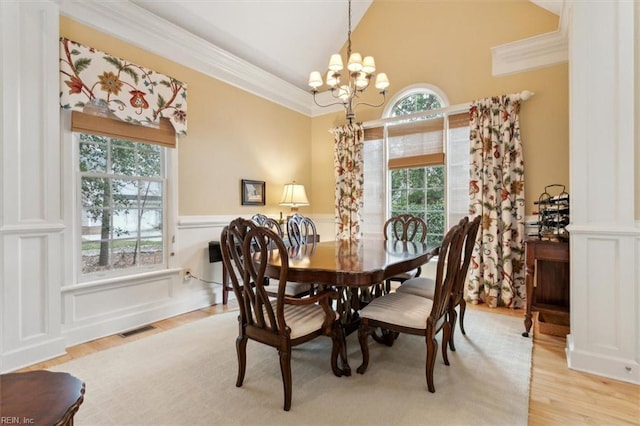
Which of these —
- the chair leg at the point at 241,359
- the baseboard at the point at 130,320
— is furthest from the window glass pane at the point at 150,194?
the chair leg at the point at 241,359

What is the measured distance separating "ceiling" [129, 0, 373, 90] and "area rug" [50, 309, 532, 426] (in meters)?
3.11

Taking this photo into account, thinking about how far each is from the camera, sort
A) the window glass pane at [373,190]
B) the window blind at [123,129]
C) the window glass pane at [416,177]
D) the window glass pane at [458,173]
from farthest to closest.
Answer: the window glass pane at [373,190]
the window glass pane at [416,177]
the window glass pane at [458,173]
the window blind at [123,129]

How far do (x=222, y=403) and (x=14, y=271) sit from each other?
1785mm

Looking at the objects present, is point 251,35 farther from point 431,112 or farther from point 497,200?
point 497,200

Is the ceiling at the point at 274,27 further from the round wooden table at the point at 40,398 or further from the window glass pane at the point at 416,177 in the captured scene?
the round wooden table at the point at 40,398

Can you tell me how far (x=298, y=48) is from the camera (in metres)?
4.44

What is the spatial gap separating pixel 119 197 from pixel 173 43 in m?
1.67

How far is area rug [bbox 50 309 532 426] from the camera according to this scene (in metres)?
1.62

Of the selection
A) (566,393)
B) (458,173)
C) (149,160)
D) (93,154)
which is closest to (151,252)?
(149,160)

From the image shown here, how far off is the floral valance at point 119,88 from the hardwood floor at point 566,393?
200 cm

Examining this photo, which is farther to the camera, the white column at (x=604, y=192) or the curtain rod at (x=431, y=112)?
the curtain rod at (x=431, y=112)

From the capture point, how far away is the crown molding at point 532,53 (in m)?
3.26

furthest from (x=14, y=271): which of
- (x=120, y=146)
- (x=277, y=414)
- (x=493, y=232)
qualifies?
(x=493, y=232)

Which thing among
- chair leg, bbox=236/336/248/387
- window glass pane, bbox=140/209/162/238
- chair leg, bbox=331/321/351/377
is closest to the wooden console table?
chair leg, bbox=331/321/351/377
